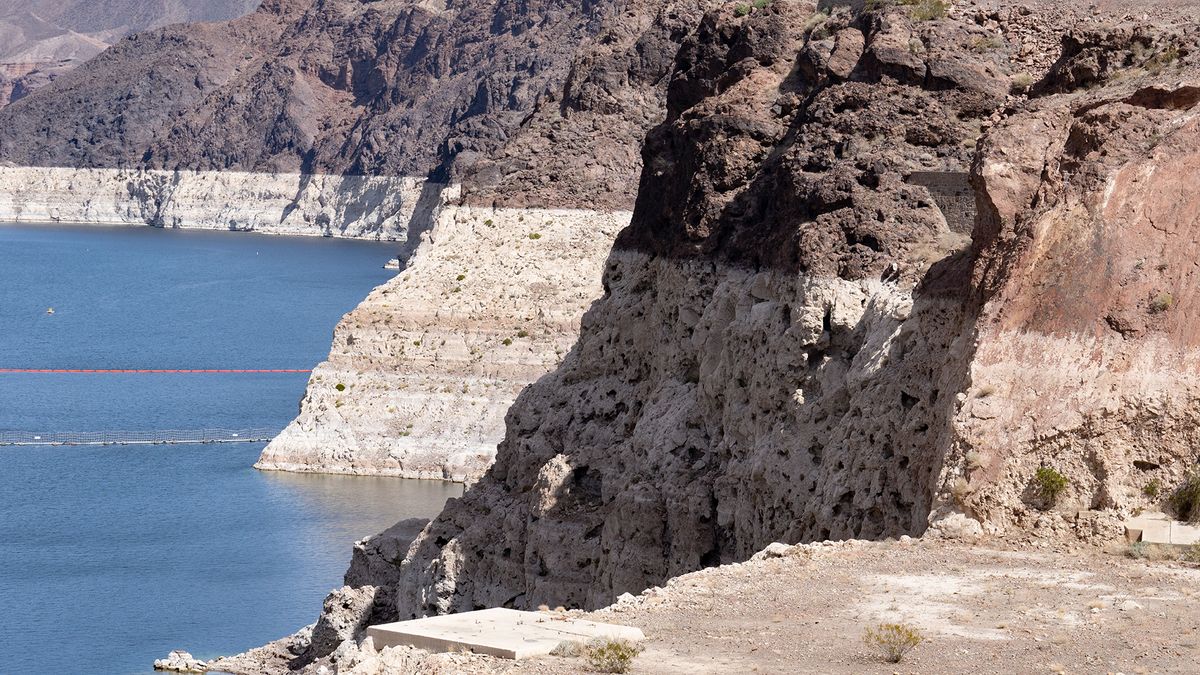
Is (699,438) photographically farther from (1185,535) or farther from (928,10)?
(1185,535)

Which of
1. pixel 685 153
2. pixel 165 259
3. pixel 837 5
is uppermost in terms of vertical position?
pixel 837 5

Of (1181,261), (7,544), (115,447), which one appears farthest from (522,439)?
(115,447)

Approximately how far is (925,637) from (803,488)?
747cm

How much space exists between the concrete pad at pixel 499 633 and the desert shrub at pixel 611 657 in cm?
34

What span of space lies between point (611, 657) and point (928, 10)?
15158 mm

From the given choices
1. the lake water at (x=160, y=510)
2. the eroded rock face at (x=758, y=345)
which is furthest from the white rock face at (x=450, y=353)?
the eroded rock face at (x=758, y=345)

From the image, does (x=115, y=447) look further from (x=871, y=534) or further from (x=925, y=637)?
(x=925, y=637)

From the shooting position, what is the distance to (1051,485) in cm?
1691

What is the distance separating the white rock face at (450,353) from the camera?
59.8 meters

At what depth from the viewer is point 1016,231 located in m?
18.4

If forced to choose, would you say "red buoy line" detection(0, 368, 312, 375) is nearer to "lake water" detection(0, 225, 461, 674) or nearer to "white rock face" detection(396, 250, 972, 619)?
"lake water" detection(0, 225, 461, 674)

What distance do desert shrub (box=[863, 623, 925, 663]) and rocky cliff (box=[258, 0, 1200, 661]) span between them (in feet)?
11.0

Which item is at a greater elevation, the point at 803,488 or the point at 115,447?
the point at 803,488

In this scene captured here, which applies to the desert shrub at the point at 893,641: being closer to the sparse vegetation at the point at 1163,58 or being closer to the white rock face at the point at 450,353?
the sparse vegetation at the point at 1163,58
